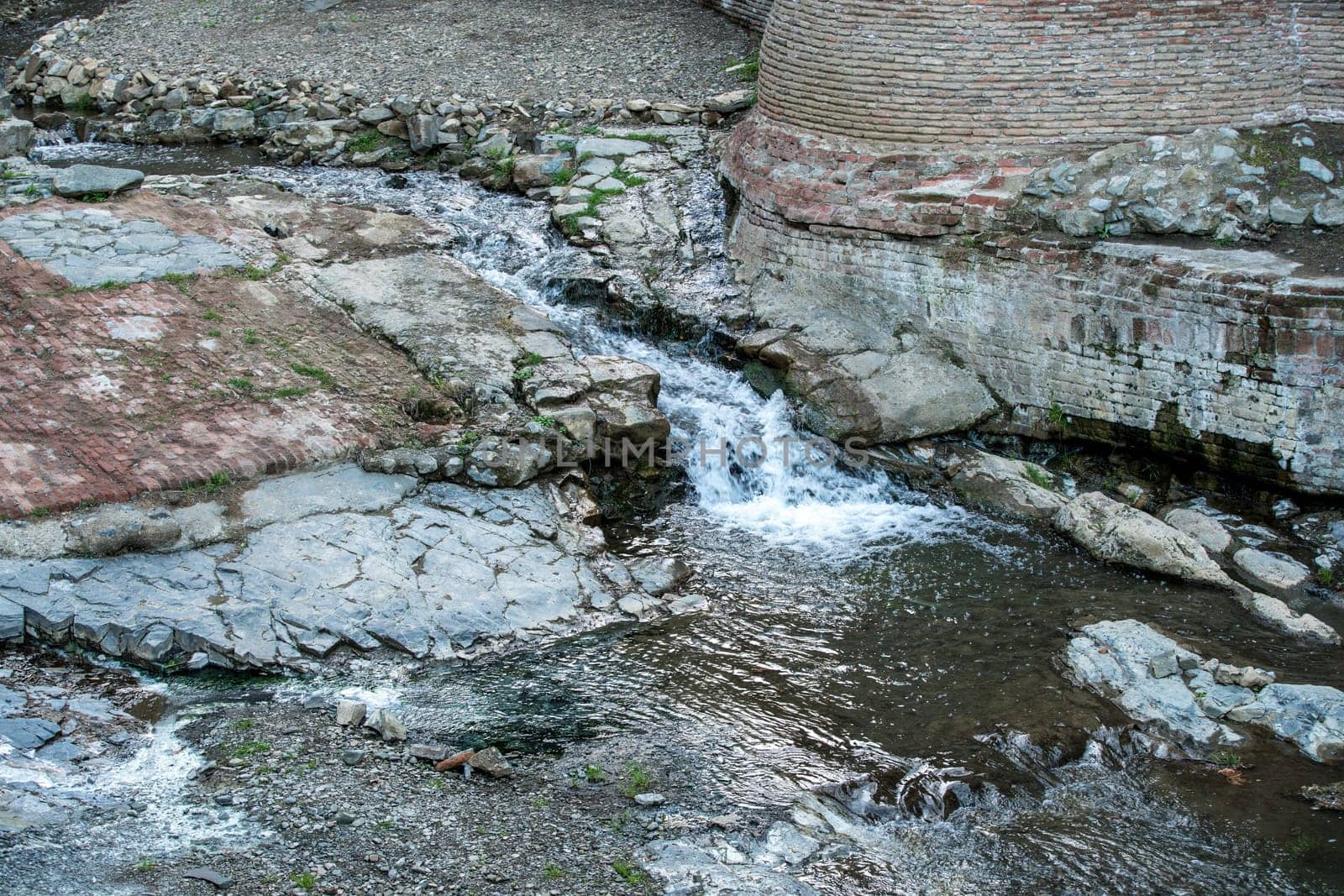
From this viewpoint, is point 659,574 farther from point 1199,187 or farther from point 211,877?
point 1199,187

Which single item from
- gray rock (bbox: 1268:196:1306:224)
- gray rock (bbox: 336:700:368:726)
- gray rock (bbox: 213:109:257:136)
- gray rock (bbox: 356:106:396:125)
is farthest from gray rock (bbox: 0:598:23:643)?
gray rock (bbox: 213:109:257:136)

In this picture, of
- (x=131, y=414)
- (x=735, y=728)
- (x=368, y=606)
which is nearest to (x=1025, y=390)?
(x=735, y=728)

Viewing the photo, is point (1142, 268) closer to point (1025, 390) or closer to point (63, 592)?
point (1025, 390)

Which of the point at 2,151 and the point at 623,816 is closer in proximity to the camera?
the point at 623,816

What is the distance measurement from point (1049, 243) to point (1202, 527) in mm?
2014

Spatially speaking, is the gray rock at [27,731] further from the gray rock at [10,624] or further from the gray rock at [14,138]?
the gray rock at [14,138]

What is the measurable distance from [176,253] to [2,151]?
3.71m

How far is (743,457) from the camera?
26.8 feet

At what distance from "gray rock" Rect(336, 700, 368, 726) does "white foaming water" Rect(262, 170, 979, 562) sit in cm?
287

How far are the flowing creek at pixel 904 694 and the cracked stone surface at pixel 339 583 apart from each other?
25 centimetres

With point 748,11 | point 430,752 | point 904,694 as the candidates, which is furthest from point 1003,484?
point 748,11

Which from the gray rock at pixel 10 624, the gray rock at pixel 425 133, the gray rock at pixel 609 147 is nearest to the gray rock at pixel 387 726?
the gray rock at pixel 10 624

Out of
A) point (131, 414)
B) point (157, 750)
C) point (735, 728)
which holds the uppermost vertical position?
point (131, 414)

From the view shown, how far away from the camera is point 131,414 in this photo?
6859 mm
